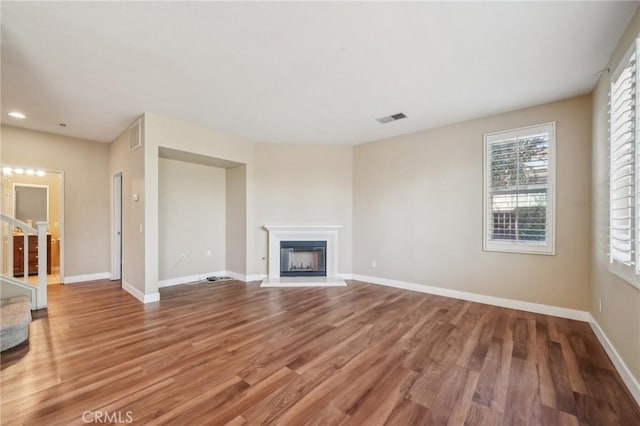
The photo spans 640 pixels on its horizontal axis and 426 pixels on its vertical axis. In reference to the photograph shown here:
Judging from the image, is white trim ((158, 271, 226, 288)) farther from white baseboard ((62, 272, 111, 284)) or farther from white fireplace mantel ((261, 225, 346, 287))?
white baseboard ((62, 272, 111, 284))

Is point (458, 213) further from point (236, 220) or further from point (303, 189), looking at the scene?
point (236, 220)

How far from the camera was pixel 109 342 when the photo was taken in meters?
2.61

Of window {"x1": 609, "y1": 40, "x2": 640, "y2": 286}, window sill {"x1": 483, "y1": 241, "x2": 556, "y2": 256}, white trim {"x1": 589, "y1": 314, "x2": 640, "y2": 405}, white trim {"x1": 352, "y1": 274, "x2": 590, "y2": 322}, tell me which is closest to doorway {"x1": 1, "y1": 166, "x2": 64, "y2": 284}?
white trim {"x1": 352, "y1": 274, "x2": 590, "y2": 322}

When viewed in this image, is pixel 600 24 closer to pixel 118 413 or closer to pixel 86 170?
pixel 118 413

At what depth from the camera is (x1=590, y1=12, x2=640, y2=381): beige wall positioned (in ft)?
6.41

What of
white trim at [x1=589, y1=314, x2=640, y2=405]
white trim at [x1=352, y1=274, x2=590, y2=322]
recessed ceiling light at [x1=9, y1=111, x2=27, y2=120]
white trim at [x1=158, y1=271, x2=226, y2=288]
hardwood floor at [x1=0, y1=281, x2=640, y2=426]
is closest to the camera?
hardwood floor at [x1=0, y1=281, x2=640, y2=426]

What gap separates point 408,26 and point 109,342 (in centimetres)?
398

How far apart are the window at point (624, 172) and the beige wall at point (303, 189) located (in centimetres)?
372

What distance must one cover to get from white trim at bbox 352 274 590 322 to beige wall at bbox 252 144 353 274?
1.11 m

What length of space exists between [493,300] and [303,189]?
372 centimetres

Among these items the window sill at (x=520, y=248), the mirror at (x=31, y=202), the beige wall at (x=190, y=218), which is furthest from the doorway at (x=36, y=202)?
the window sill at (x=520, y=248)

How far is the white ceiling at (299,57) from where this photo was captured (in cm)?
197

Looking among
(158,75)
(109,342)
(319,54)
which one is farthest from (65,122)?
(319,54)

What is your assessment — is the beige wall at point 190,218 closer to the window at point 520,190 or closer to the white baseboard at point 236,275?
the white baseboard at point 236,275
